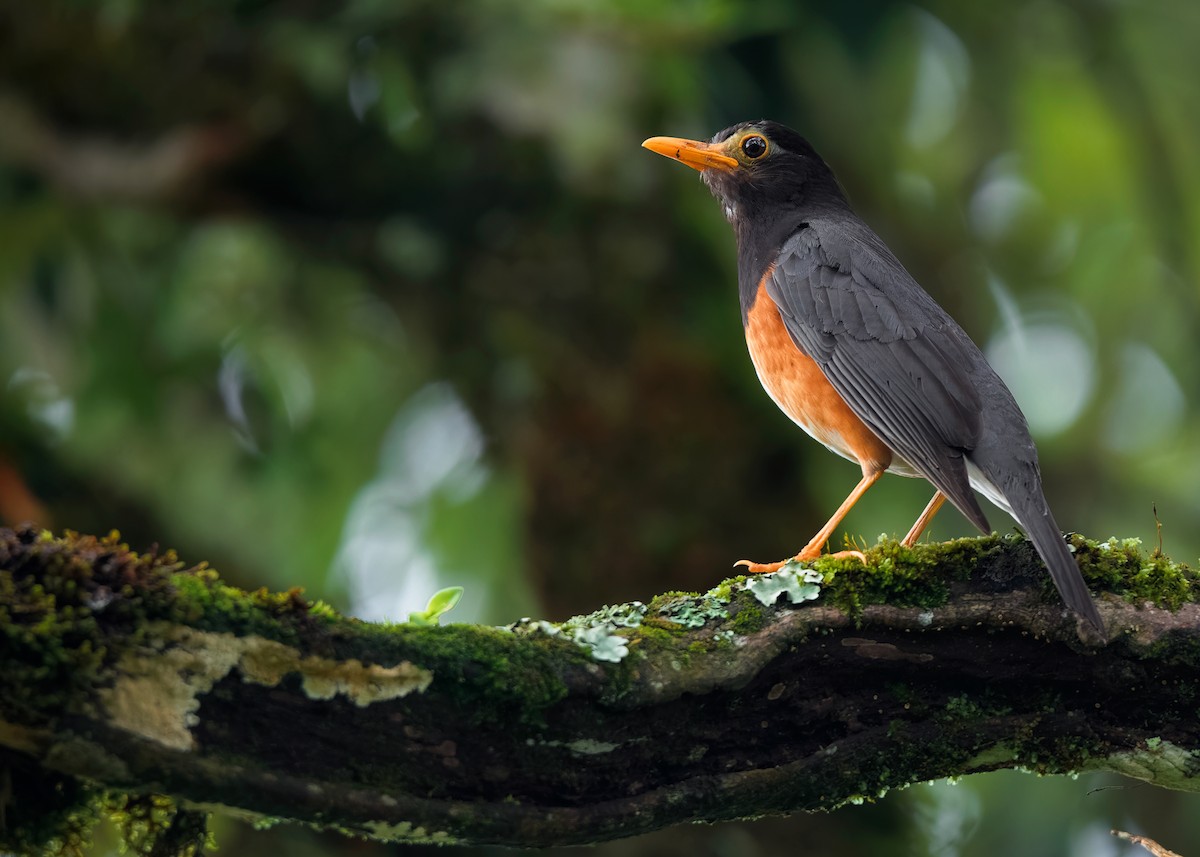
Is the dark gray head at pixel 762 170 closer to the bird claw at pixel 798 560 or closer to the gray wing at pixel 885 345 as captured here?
the gray wing at pixel 885 345

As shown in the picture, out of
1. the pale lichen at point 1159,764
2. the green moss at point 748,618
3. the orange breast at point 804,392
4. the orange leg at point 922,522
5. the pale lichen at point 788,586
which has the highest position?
the orange breast at point 804,392

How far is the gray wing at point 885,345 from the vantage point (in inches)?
178

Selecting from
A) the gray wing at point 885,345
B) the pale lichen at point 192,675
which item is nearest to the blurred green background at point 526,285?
the gray wing at point 885,345

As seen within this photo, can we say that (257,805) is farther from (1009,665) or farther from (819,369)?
(819,369)

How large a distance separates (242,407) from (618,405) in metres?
2.72

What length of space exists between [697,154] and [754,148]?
0.29m

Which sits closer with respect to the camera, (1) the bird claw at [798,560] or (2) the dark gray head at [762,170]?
(1) the bird claw at [798,560]

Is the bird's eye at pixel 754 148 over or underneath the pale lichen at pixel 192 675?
over

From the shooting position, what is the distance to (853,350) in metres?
4.87

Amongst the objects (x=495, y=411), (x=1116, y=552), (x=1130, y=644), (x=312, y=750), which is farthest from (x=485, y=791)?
(x=495, y=411)

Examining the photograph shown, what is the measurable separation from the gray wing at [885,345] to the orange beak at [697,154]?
60 centimetres

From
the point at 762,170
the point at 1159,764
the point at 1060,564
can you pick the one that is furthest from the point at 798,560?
the point at 762,170

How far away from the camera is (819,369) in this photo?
16.2ft

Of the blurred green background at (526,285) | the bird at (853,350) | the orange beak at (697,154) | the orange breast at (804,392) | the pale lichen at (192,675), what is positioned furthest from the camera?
the blurred green background at (526,285)
